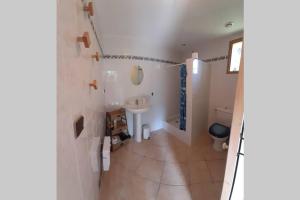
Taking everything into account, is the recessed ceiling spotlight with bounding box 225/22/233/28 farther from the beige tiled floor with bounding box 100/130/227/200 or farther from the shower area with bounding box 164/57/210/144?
the beige tiled floor with bounding box 100/130/227/200

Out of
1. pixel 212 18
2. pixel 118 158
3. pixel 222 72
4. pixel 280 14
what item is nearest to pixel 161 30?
pixel 212 18

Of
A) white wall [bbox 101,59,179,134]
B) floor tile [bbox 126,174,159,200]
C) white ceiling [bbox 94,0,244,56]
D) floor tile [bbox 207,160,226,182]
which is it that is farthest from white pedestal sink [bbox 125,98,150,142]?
floor tile [bbox 207,160,226,182]

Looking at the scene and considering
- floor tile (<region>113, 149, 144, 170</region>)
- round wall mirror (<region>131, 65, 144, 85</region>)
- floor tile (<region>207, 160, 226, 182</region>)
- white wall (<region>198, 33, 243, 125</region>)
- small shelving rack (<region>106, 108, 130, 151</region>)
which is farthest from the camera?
round wall mirror (<region>131, 65, 144, 85</region>)

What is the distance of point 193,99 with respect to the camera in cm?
263

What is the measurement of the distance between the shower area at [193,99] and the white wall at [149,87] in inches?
23.9

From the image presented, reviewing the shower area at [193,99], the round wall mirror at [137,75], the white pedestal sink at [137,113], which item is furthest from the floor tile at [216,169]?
the round wall mirror at [137,75]

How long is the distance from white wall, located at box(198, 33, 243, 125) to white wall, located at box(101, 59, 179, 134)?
3.34ft

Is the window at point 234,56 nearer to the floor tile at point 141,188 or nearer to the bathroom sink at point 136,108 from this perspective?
the bathroom sink at point 136,108

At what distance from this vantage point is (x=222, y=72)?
9.47ft

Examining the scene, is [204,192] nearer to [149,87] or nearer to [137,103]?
[137,103]

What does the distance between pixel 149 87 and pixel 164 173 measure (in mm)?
1951

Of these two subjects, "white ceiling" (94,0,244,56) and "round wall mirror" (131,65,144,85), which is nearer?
"white ceiling" (94,0,244,56)

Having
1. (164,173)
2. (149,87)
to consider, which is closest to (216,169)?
(164,173)

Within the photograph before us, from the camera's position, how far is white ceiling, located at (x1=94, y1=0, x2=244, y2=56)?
5.36ft
